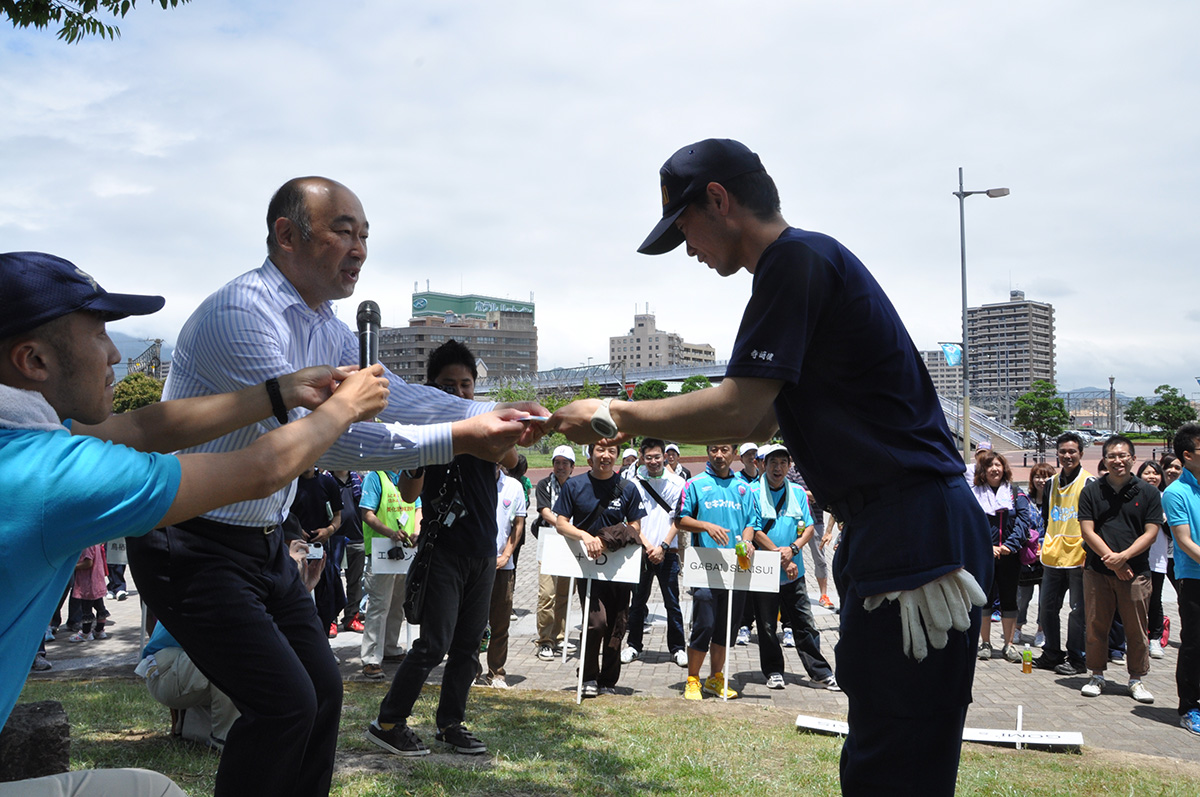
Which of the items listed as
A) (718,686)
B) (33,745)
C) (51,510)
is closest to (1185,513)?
(718,686)

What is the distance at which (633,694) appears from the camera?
8.50 meters

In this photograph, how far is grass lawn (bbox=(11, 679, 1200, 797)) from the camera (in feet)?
16.1

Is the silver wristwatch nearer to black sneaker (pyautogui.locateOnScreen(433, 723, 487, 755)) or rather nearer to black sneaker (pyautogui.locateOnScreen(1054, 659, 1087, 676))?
black sneaker (pyautogui.locateOnScreen(433, 723, 487, 755))

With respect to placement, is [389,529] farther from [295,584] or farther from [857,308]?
[857,308]

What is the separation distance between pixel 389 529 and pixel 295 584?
6.21m

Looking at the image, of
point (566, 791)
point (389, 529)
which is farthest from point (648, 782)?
point (389, 529)

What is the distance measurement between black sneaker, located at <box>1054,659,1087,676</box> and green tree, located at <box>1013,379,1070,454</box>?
64803 mm

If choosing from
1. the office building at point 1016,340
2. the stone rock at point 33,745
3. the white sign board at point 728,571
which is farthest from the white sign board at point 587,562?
the office building at point 1016,340

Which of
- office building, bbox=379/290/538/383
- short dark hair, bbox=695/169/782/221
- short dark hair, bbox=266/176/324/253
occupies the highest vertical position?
office building, bbox=379/290/538/383

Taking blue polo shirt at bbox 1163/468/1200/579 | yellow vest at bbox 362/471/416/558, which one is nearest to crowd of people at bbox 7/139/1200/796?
blue polo shirt at bbox 1163/468/1200/579

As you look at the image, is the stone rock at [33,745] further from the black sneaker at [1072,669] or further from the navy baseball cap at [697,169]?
the black sneaker at [1072,669]

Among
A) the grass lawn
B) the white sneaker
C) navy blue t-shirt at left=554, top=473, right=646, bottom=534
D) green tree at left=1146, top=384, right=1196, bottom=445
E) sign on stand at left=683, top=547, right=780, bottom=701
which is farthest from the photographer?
green tree at left=1146, top=384, right=1196, bottom=445

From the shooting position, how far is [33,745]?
129 inches

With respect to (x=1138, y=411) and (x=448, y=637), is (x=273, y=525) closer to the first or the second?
(x=448, y=637)
